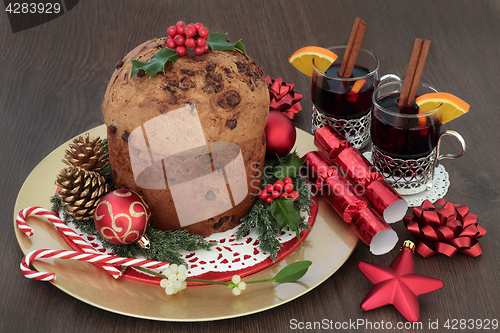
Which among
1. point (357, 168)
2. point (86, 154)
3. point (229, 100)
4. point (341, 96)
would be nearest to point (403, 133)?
point (357, 168)

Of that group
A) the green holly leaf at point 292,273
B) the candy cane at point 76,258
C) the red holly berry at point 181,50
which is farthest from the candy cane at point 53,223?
the red holly berry at point 181,50

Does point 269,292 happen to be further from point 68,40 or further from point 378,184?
point 68,40

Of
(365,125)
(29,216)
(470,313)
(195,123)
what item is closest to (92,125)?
(29,216)

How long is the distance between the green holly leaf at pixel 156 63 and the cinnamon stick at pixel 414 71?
0.57 metres

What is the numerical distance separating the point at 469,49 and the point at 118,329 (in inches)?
63.7

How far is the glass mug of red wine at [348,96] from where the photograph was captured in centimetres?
132

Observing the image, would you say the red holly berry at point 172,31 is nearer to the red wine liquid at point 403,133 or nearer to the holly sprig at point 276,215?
the holly sprig at point 276,215

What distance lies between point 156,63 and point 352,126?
66 centimetres

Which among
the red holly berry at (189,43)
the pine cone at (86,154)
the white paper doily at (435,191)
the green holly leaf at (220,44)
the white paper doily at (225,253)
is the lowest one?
the white paper doily at (435,191)

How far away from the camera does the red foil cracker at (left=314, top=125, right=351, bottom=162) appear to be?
1.25m

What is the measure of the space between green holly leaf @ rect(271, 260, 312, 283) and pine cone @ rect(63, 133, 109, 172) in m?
0.54

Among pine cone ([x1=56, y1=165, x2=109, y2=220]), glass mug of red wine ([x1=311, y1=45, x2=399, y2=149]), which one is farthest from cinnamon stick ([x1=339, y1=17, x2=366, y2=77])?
pine cone ([x1=56, y1=165, x2=109, y2=220])

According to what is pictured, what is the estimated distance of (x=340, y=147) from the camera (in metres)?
1.25

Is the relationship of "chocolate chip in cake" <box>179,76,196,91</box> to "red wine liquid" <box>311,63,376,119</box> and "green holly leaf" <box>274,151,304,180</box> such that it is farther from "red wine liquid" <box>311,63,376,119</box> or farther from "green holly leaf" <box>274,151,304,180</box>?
"red wine liquid" <box>311,63,376,119</box>
